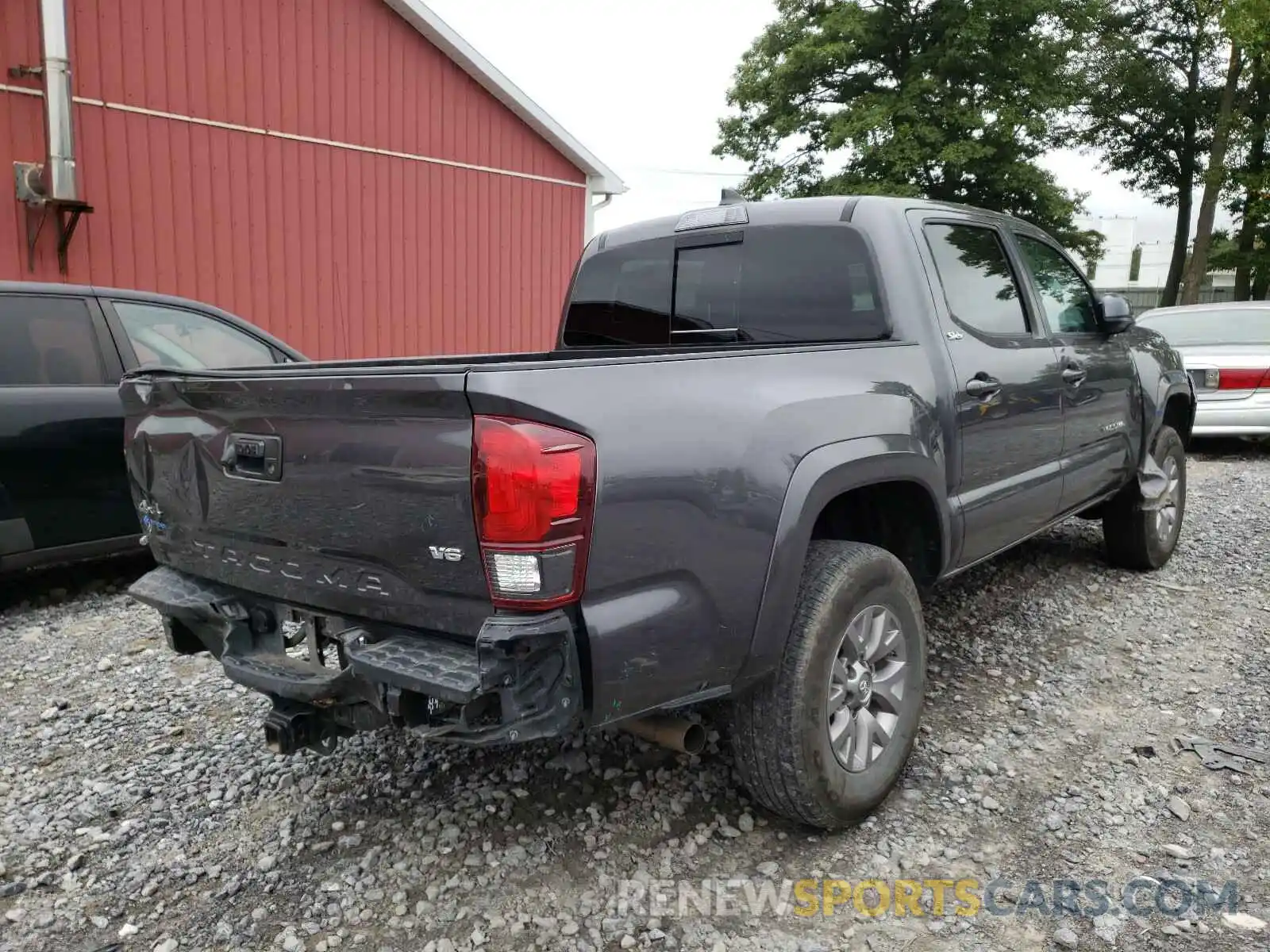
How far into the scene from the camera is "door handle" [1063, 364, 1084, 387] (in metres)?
3.88

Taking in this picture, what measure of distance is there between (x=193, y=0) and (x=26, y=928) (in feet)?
31.0

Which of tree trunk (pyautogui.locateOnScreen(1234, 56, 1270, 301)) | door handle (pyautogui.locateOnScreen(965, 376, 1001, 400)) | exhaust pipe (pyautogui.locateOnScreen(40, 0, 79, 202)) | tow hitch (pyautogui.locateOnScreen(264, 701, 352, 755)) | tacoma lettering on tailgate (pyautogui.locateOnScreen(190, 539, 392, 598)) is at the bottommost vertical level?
tow hitch (pyautogui.locateOnScreen(264, 701, 352, 755))

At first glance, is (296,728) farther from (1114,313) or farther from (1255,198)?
(1255,198)

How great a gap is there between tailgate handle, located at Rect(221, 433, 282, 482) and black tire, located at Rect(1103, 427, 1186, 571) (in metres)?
4.35

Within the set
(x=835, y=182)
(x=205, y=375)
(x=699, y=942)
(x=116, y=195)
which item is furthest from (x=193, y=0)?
(x=835, y=182)

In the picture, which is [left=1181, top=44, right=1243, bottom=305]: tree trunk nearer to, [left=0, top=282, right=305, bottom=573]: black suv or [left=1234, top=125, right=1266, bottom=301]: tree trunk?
[left=1234, top=125, right=1266, bottom=301]: tree trunk

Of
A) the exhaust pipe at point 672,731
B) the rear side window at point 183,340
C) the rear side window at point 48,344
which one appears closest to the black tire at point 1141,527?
the exhaust pipe at point 672,731

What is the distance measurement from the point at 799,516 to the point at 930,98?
82.2 feet

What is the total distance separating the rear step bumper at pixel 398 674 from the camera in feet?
6.33

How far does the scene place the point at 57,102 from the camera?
26.5 ft

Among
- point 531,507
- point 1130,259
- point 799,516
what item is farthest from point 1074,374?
point 1130,259

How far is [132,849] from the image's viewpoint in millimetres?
2621

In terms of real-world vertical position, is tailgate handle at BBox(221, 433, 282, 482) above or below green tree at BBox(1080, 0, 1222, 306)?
below

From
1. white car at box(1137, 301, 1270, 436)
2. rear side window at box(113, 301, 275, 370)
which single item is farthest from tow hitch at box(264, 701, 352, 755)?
white car at box(1137, 301, 1270, 436)
